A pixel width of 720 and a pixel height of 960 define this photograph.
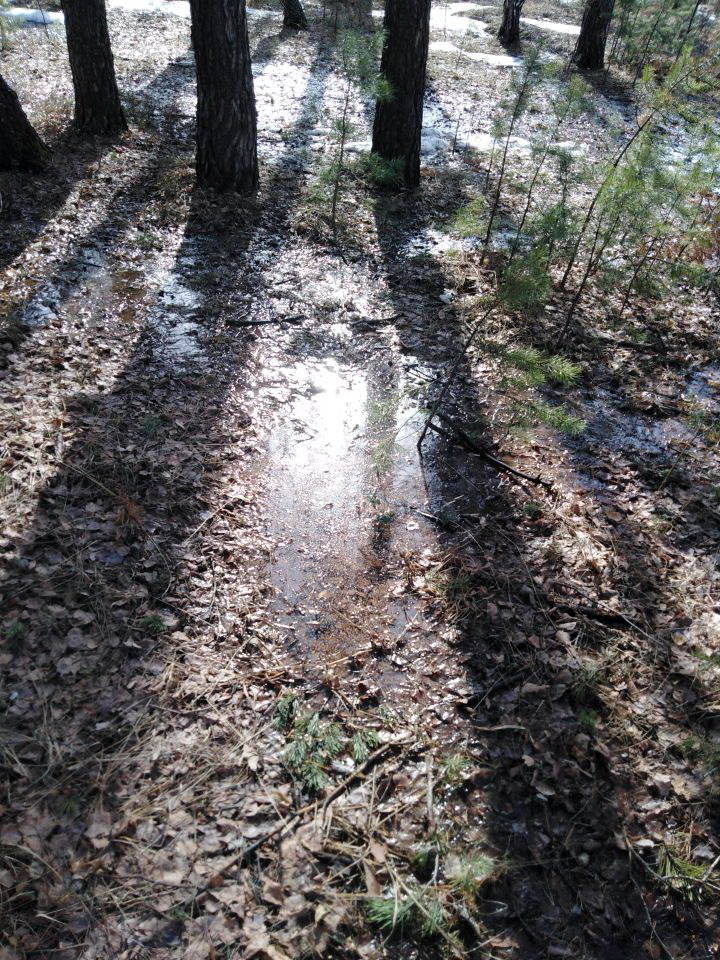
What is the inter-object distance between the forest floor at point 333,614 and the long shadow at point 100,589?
0.01 metres

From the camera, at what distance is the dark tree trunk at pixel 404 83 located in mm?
6758

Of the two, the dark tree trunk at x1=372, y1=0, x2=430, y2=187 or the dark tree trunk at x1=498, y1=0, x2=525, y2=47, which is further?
the dark tree trunk at x1=498, y1=0, x2=525, y2=47

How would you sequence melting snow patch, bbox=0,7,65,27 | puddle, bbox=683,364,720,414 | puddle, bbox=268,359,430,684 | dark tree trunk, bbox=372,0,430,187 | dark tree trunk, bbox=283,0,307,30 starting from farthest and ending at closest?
dark tree trunk, bbox=283,0,307,30 < melting snow patch, bbox=0,7,65,27 < dark tree trunk, bbox=372,0,430,187 < puddle, bbox=683,364,720,414 < puddle, bbox=268,359,430,684

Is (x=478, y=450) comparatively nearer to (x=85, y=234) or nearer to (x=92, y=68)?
(x=85, y=234)

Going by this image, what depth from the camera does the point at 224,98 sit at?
643 cm

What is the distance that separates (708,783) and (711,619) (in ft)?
3.29

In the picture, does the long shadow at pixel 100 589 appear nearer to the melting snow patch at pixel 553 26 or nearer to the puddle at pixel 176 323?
the puddle at pixel 176 323

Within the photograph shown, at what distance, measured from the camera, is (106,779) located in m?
2.57

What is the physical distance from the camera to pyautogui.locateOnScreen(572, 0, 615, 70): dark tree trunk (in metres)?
12.7

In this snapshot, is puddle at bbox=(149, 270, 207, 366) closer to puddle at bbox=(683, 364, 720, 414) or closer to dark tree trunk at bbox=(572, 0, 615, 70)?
puddle at bbox=(683, 364, 720, 414)

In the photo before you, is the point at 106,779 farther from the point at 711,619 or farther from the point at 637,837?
the point at 711,619

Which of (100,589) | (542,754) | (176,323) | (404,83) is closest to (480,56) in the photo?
(404,83)

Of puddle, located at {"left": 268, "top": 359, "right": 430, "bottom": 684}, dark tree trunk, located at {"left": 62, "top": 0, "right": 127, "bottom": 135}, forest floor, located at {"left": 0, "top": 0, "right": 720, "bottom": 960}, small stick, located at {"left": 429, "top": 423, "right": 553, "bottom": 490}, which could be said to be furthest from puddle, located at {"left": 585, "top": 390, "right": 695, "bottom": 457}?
dark tree trunk, located at {"left": 62, "top": 0, "right": 127, "bottom": 135}

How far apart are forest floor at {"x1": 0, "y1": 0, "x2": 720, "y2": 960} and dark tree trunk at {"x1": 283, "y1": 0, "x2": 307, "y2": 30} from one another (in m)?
10.8
